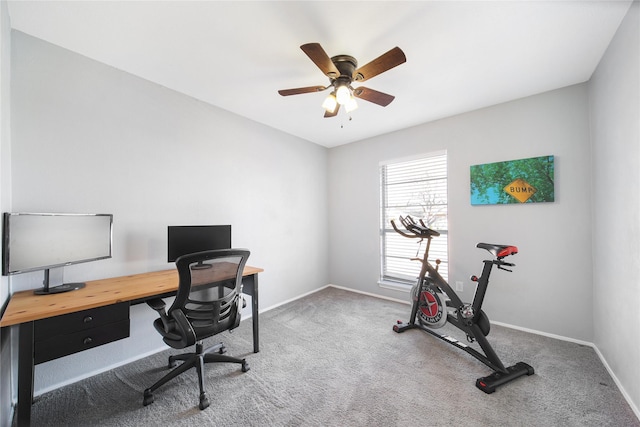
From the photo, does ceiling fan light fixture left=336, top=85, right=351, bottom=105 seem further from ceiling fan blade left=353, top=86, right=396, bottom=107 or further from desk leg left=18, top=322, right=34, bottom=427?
desk leg left=18, top=322, right=34, bottom=427

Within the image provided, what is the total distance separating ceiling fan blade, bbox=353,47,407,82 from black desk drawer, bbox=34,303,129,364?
92.8 inches

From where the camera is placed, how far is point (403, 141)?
3.75m

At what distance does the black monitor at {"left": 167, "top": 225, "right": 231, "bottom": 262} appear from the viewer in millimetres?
2348

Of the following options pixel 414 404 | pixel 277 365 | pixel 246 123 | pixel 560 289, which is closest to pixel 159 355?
pixel 277 365

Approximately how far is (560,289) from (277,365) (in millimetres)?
2971

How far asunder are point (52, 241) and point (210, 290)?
1.11 meters

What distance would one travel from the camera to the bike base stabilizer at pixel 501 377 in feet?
5.97

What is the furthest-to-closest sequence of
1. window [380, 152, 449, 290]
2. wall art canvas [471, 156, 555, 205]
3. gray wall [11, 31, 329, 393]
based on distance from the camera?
window [380, 152, 449, 290] < wall art canvas [471, 156, 555, 205] < gray wall [11, 31, 329, 393]

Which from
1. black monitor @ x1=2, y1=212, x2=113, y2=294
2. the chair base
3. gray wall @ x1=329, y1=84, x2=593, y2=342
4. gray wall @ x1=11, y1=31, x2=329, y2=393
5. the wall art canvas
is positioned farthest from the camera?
the wall art canvas

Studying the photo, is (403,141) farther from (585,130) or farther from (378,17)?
(378,17)

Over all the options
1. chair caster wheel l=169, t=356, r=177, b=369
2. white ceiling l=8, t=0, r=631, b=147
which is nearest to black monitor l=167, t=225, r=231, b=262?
chair caster wheel l=169, t=356, r=177, b=369

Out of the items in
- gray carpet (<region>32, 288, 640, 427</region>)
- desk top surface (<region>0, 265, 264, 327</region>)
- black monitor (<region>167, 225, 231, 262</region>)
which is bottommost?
gray carpet (<region>32, 288, 640, 427</region>)

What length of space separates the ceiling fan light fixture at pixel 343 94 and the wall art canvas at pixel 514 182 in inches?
80.4

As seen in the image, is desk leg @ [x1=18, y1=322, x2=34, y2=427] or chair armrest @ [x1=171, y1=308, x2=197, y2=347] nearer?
desk leg @ [x1=18, y1=322, x2=34, y2=427]
